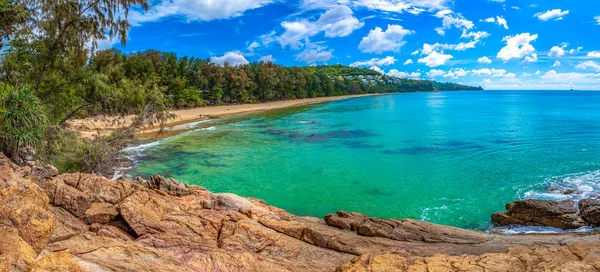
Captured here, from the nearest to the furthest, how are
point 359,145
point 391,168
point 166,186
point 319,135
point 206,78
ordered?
point 166,186
point 391,168
point 359,145
point 319,135
point 206,78

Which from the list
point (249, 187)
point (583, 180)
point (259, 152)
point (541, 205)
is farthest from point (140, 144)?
point (583, 180)

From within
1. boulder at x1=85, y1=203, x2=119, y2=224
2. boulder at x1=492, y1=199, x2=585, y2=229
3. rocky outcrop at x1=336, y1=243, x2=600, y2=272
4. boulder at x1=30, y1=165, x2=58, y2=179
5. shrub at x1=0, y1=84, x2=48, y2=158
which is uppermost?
shrub at x1=0, y1=84, x2=48, y2=158

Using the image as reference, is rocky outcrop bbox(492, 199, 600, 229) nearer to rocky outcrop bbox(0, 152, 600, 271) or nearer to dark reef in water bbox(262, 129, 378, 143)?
rocky outcrop bbox(0, 152, 600, 271)

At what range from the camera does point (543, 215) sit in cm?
1317

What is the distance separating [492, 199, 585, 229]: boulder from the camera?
1276 centimetres

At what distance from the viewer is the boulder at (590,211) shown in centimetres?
1245

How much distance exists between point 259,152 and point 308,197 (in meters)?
11.5

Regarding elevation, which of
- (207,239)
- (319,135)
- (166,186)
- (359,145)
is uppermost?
(166,186)

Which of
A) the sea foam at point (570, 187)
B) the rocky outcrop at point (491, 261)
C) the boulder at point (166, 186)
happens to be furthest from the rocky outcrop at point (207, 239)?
the sea foam at point (570, 187)

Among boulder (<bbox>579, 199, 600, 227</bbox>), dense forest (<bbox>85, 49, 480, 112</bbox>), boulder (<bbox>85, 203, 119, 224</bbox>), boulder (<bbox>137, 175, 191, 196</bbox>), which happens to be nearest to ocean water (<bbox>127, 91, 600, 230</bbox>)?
boulder (<bbox>579, 199, 600, 227</bbox>)

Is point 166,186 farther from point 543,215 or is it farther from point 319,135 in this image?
point 319,135

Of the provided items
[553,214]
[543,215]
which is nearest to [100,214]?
[543,215]

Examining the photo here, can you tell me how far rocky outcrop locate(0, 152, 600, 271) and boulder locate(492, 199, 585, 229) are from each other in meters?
2.00

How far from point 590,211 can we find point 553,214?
3.90 ft
